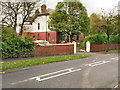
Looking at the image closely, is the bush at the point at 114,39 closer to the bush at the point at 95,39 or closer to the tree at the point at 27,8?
the bush at the point at 95,39

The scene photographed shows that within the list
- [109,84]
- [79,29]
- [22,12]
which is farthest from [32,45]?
[79,29]

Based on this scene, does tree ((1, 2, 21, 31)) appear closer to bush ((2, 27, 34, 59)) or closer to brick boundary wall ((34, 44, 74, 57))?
bush ((2, 27, 34, 59))

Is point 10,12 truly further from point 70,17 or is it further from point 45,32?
point 45,32

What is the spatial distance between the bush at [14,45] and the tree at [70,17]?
1183 centimetres

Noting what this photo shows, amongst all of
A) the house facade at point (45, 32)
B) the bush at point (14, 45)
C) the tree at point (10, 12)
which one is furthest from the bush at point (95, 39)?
the tree at point (10, 12)

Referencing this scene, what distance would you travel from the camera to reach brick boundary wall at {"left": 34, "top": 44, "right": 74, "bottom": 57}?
12.7 meters

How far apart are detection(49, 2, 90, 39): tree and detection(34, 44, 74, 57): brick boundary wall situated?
7.71m

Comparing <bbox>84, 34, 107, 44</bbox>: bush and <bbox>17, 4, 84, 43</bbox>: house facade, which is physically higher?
<bbox>17, 4, 84, 43</bbox>: house facade

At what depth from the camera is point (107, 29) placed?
59.2 ft

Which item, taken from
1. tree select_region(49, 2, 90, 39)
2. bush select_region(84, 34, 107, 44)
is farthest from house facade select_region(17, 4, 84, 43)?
bush select_region(84, 34, 107, 44)

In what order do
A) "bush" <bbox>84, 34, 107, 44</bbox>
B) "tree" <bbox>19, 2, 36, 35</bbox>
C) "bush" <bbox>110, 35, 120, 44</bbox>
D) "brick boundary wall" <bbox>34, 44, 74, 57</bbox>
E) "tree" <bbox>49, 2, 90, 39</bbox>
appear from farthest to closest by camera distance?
"bush" <bbox>110, 35, 120, 44</bbox> < "tree" <bbox>49, 2, 90, 39</bbox> < "bush" <bbox>84, 34, 107, 44</bbox> < "tree" <bbox>19, 2, 36, 35</bbox> < "brick boundary wall" <bbox>34, 44, 74, 57</bbox>

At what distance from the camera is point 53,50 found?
14.1 m

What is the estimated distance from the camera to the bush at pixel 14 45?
10.6 m

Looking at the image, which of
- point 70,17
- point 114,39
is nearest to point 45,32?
point 70,17
